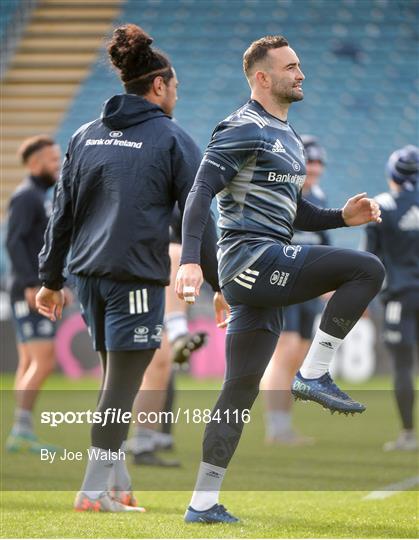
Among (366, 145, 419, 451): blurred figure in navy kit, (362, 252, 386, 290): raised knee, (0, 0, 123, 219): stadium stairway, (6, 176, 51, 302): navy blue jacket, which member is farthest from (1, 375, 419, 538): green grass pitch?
(0, 0, 123, 219): stadium stairway

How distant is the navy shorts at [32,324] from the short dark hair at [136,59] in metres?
3.00

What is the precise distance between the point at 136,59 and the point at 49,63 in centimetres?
1421

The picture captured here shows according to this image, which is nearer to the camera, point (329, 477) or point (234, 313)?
point (234, 313)

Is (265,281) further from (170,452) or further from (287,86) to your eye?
(170,452)

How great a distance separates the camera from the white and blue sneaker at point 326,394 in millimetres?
3795

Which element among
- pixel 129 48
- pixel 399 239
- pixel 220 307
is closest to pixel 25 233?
pixel 399 239

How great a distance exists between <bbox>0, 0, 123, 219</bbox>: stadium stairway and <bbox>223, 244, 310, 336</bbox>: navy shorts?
1409cm

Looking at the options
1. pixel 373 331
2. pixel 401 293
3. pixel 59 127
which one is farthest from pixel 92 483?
pixel 59 127

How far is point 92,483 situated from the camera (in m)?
4.36

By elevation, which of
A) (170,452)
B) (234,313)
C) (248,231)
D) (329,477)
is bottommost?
(170,452)

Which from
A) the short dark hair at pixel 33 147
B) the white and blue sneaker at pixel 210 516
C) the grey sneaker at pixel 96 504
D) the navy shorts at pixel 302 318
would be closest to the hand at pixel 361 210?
the white and blue sneaker at pixel 210 516

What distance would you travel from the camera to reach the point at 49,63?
722 inches

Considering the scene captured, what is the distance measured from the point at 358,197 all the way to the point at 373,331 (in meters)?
9.38

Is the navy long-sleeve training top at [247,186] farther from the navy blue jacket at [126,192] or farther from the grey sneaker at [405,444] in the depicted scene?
the grey sneaker at [405,444]
